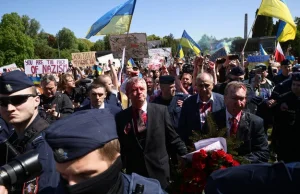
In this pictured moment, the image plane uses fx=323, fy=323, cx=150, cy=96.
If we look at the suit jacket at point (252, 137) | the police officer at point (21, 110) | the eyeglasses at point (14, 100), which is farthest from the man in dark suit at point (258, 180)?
the suit jacket at point (252, 137)

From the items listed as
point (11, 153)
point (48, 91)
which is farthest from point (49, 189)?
point (48, 91)

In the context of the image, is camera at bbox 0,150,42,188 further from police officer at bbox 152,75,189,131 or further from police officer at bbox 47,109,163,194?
police officer at bbox 152,75,189,131

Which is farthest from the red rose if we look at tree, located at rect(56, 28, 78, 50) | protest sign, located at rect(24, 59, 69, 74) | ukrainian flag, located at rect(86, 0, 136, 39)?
tree, located at rect(56, 28, 78, 50)

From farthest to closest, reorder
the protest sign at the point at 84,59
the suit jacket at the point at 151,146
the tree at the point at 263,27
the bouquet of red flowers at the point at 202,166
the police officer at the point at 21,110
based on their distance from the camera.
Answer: the tree at the point at 263,27 < the protest sign at the point at 84,59 < the suit jacket at the point at 151,146 < the bouquet of red flowers at the point at 202,166 < the police officer at the point at 21,110

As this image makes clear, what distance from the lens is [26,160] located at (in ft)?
5.89

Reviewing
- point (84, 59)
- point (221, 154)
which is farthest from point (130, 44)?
point (84, 59)

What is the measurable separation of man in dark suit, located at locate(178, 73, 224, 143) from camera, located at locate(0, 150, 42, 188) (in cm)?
263

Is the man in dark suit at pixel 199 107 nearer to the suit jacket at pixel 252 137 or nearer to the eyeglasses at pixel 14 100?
the suit jacket at pixel 252 137

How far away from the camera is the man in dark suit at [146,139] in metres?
3.79

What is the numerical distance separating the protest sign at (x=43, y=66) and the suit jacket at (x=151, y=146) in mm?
13738

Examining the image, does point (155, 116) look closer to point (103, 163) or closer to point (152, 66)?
point (103, 163)

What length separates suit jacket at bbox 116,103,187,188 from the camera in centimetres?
379

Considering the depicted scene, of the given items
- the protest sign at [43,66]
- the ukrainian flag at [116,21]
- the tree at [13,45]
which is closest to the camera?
the ukrainian flag at [116,21]

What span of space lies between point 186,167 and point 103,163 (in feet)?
3.62
